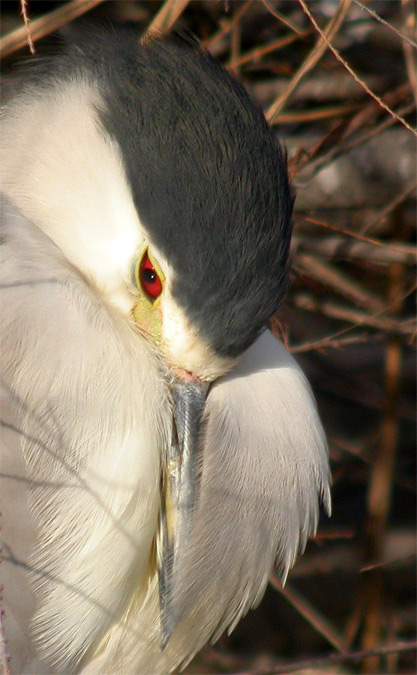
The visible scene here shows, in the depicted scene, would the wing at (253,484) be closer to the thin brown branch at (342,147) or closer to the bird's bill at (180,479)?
the bird's bill at (180,479)

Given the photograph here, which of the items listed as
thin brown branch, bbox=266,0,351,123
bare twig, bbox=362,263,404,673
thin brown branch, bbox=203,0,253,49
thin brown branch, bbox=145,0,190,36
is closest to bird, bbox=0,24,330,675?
thin brown branch, bbox=145,0,190,36

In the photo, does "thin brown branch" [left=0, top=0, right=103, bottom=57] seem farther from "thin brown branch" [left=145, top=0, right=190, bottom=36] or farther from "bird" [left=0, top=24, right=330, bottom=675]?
"bird" [left=0, top=24, right=330, bottom=675]

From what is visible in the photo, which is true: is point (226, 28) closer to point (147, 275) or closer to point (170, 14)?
point (170, 14)

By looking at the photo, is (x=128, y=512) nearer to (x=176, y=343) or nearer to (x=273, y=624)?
(x=176, y=343)

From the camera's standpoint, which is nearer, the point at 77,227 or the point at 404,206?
the point at 77,227

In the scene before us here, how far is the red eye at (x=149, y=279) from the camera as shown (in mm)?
1464

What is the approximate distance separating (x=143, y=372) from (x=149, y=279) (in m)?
0.15

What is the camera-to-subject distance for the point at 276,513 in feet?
5.20

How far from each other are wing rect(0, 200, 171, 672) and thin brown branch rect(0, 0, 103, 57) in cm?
63

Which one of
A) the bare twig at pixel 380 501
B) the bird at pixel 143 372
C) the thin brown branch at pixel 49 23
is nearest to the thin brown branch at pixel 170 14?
the thin brown branch at pixel 49 23

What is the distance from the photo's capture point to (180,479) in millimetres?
1458

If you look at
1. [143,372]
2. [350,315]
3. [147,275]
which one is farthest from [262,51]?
[143,372]

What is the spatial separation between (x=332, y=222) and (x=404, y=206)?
20 centimetres

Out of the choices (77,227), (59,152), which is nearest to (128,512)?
(77,227)
